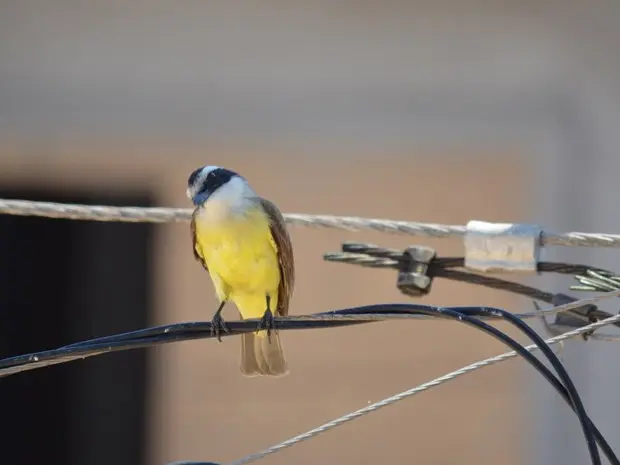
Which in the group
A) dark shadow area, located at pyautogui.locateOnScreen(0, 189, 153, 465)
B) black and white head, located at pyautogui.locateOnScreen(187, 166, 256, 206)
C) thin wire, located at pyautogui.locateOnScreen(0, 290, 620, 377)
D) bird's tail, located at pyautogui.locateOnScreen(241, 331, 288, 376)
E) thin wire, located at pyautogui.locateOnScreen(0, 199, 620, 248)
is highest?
black and white head, located at pyautogui.locateOnScreen(187, 166, 256, 206)

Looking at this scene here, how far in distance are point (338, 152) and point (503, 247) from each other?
2855 millimetres

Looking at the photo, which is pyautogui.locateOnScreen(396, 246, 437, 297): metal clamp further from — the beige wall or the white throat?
the beige wall

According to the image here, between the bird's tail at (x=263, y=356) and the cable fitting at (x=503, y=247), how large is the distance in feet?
1.97

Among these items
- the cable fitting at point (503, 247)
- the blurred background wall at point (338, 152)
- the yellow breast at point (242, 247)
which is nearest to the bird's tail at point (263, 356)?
the yellow breast at point (242, 247)

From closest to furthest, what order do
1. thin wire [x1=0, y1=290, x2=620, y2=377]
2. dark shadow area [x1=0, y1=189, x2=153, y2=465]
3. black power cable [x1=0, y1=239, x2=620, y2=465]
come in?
1. black power cable [x1=0, y1=239, x2=620, y2=465]
2. thin wire [x1=0, y1=290, x2=620, y2=377]
3. dark shadow area [x1=0, y1=189, x2=153, y2=465]

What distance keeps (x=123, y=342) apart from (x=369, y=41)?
340cm

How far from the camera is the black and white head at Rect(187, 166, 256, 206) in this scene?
9.74 feet

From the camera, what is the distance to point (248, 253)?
2.90m

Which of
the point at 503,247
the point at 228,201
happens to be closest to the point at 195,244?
the point at 228,201

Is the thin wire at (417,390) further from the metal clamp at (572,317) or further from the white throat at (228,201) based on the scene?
the white throat at (228,201)

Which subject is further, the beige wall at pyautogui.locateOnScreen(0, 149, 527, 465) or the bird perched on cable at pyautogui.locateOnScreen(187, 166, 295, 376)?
the beige wall at pyautogui.locateOnScreen(0, 149, 527, 465)

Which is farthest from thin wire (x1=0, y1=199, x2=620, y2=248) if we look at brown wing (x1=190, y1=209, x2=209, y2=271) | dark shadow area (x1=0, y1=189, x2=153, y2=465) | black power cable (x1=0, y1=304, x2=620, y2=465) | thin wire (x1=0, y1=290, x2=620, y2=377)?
dark shadow area (x1=0, y1=189, x2=153, y2=465)

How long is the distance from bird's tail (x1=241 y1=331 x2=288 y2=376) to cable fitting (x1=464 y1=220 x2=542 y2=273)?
23.7 inches

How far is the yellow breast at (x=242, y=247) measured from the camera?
2906 mm
